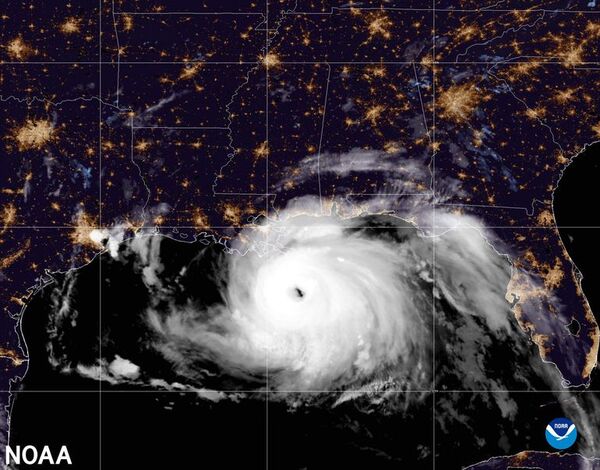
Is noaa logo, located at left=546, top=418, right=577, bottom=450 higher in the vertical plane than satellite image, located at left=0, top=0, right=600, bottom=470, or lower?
lower

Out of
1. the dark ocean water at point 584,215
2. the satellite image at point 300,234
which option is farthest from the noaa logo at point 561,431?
the dark ocean water at point 584,215

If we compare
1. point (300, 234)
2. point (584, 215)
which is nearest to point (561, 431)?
point (584, 215)

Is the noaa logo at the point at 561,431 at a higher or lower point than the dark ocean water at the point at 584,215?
lower

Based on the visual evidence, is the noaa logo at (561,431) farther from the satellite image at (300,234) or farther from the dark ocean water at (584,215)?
the dark ocean water at (584,215)

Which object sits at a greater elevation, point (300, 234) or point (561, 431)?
point (300, 234)

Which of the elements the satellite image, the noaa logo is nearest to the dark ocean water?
the satellite image

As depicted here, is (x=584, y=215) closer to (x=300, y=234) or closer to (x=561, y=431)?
(x=561, y=431)

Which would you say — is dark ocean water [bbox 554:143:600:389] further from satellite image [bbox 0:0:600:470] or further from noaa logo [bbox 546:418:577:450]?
noaa logo [bbox 546:418:577:450]
